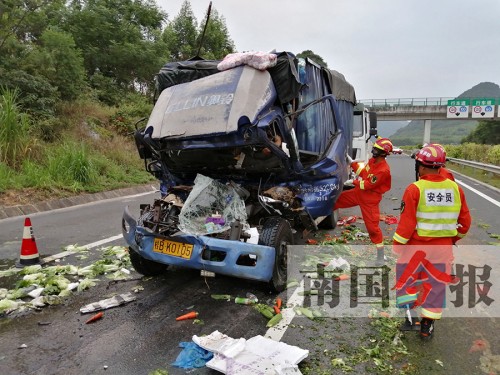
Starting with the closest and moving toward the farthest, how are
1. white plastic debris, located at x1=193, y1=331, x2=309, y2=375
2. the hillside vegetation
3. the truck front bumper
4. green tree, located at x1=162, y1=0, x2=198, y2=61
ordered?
1. white plastic debris, located at x1=193, y1=331, x2=309, y2=375
2. the truck front bumper
3. the hillside vegetation
4. green tree, located at x1=162, y1=0, x2=198, y2=61

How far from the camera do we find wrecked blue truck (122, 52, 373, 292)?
12.6ft

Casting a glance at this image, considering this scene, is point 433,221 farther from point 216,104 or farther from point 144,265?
point 144,265

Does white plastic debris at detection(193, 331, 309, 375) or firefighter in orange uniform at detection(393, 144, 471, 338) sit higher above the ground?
firefighter in orange uniform at detection(393, 144, 471, 338)

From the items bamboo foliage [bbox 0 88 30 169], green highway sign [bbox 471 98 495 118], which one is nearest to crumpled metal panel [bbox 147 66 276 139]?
bamboo foliage [bbox 0 88 30 169]

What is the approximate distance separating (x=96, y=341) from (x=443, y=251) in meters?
2.92

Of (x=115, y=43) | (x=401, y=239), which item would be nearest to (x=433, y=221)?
(x=401, y=239)

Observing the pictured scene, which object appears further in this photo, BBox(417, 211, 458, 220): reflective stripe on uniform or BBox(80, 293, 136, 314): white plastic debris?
BBox(80, 293, 136, 314): white plastic debris

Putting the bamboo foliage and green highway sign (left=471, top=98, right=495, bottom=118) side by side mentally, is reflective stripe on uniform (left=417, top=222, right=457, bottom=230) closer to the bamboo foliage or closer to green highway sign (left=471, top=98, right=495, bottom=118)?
the bamboo foliage

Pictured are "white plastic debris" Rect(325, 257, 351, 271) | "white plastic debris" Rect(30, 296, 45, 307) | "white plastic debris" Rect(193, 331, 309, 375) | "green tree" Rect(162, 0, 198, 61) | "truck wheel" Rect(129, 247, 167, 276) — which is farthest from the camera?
"green tree" Rect(162, 0, 198, 61)

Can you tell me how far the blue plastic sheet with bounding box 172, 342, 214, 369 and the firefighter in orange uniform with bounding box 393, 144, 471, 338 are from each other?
1.75 meters

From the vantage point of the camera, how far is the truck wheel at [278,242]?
389cm

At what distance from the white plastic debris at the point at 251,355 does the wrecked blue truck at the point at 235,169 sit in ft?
2.46

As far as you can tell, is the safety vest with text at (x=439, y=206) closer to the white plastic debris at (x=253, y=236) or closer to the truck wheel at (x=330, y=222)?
the white plastic debris at (x=253, y=236)

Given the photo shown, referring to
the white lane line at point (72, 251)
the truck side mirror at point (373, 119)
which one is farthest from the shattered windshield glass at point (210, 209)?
the truck side mirror at point (373, 119)
